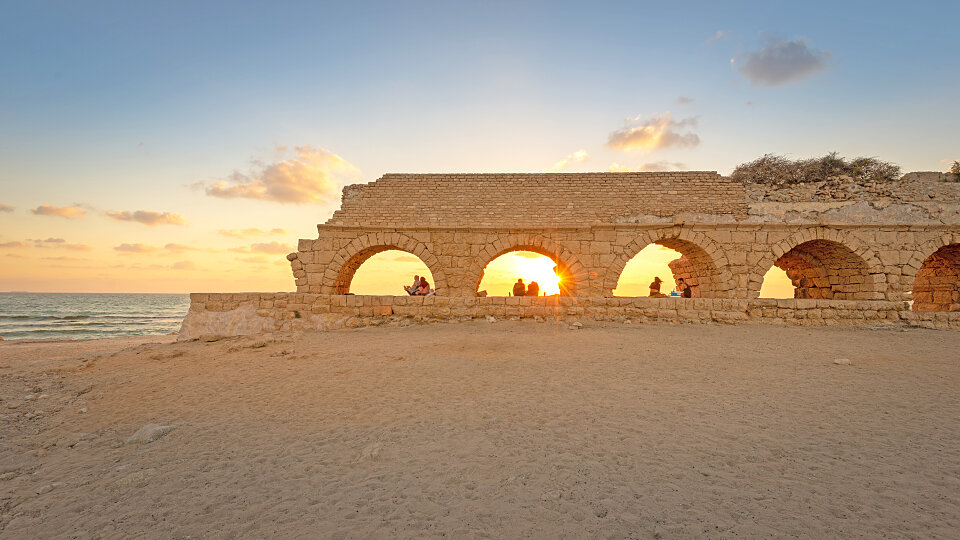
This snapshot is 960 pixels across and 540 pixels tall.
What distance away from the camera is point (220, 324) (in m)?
10.1

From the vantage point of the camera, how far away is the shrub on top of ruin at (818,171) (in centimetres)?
1228

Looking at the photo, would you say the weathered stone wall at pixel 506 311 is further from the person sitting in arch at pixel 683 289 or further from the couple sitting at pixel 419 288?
the person sitting in arch at pixel 683 289

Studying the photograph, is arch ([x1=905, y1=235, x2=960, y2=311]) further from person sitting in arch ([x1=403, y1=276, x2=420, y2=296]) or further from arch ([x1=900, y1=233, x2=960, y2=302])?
person sitting in arch ([x1=403, y1=276, x2=420, y2=296])

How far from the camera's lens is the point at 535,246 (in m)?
12.3

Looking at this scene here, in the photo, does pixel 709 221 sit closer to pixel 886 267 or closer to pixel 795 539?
pixel 886 267

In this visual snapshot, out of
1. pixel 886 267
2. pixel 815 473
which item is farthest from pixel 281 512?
pixel 886 267

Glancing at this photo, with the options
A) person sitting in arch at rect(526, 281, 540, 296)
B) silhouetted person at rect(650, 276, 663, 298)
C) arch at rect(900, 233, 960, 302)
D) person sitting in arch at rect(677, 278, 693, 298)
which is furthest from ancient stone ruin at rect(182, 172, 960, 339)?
silhouetted person at rect(650, 276, 663, 298)

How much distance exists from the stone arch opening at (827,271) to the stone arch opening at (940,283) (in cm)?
316

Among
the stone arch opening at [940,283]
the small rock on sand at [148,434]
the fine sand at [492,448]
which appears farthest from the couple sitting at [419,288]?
the stone arch opening at [940,283]

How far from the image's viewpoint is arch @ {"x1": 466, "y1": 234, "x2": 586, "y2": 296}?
474 inches

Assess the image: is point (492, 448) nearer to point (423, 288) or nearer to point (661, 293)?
point (423, 288)

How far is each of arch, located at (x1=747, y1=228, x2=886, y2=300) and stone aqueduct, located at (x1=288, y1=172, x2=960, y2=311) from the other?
0.11 feet

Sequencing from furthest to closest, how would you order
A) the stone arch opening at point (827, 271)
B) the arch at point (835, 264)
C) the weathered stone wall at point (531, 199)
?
1. the weathered stone wall at point (531, 199)
2. the stone arch opening at point (827, 271)
3. the arch at point (835, 264)

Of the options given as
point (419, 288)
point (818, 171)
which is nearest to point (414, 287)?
point (419, 288)
